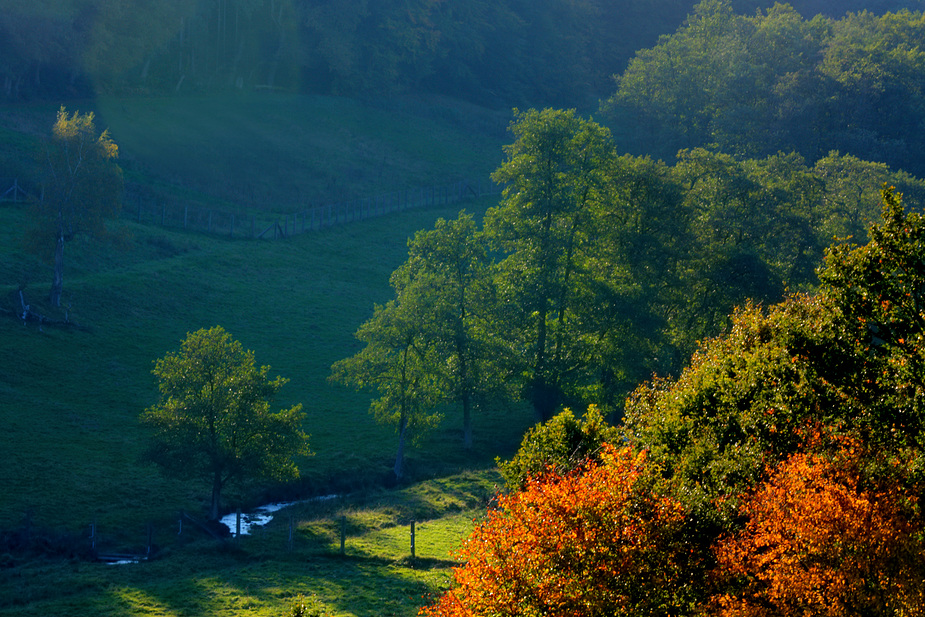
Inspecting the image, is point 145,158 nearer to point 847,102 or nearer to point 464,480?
point 464,480

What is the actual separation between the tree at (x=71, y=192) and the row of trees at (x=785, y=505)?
2047 inches

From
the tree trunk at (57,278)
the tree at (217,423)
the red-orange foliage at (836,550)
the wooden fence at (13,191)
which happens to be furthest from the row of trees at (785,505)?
the wooden fence at (13,191)

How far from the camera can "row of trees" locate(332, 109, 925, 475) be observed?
52.2 meters

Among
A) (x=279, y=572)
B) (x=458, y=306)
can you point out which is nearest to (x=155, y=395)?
(x=458, y=306)

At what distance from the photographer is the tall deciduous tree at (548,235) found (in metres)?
54.1

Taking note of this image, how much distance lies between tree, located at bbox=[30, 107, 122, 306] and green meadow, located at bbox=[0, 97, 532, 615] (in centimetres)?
258

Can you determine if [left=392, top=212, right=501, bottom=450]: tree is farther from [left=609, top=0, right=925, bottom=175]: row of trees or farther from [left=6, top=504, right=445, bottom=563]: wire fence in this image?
[left=609, top=0, right=925, bottom=175]: row of trees

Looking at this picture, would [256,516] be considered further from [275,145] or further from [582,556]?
[275,145]

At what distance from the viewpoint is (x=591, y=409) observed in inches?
1112

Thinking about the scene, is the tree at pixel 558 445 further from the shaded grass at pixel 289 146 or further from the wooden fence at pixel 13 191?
the shaded grass at pixel 289 146

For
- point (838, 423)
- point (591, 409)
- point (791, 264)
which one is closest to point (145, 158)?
point (791, 264)

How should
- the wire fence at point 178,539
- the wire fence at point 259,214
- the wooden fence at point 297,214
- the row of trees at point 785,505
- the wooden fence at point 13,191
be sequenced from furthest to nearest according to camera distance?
1. the wooden fence at point 297,214
2. the wire fence at point 259,214
3. the wooden fence at point 13,191
4. the wire fence at point 178,539
5. the row of trees at point 785,505

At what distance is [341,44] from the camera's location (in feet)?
414

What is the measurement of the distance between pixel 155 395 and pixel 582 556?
43.9 m
